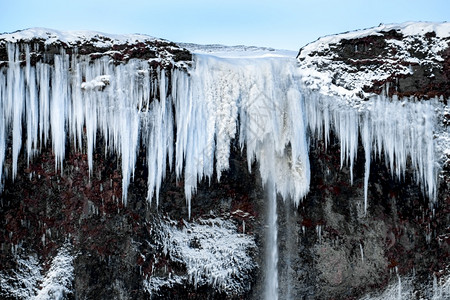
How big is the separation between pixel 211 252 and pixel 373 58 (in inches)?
143

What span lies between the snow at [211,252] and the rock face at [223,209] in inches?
0.6

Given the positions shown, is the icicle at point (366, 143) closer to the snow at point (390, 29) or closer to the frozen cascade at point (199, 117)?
the frozen cascade at point (199, 117)

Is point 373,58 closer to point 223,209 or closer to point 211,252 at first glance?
point 223,209

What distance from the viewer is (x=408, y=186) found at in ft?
28.2

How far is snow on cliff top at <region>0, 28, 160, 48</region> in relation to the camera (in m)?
8.13

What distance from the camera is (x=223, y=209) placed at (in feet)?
28.6

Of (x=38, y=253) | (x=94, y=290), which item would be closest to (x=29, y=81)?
(x=38, y=253)

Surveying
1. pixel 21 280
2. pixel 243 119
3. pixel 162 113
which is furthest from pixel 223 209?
pixel 21 280

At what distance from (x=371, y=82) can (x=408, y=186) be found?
156 cm

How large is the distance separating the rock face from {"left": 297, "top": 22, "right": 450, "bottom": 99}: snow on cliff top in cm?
2

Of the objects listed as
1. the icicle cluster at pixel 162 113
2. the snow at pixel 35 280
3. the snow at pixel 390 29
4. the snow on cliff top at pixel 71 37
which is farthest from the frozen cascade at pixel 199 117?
the snow at pixel 35 280

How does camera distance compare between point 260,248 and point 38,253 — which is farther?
point 260,248

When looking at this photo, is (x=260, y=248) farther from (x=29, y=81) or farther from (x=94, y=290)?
(x=29, y=81)

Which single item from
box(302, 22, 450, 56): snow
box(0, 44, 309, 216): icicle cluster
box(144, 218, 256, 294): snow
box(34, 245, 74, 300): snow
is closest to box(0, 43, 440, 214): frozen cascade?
box(0, 44, 309, 216): icicle cluster
